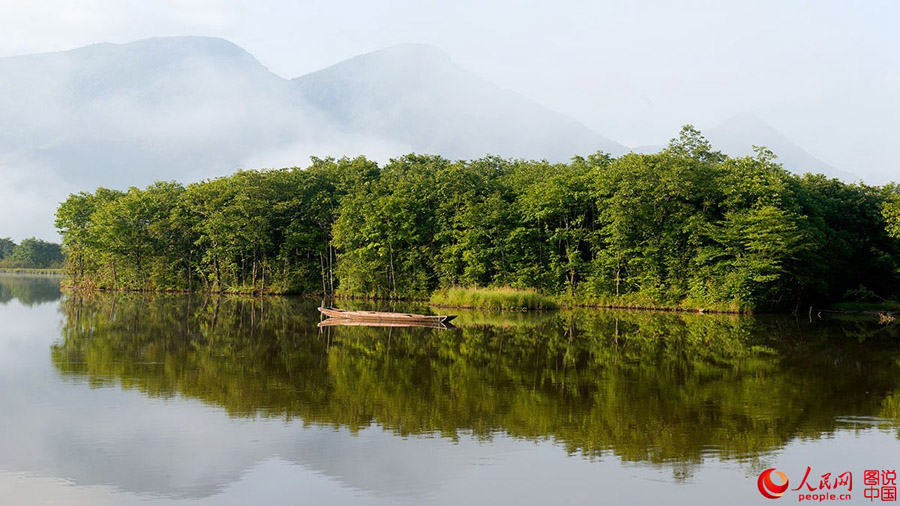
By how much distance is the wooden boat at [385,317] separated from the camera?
32344 millimetres

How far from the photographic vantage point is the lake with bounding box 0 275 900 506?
977 centimetres

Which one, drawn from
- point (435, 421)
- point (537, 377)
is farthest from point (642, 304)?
point (435, 421)

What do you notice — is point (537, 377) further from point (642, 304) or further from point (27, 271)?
point (27, 271)

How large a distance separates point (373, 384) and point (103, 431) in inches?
239

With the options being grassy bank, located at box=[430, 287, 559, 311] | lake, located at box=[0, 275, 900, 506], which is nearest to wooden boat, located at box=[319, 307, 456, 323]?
Result: lake, located at box=[0, 275, 900, 506]

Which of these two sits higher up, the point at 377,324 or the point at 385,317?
the point at 385,317

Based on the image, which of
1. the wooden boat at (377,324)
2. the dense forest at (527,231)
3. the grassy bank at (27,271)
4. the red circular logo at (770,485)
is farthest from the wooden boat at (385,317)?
the grassy bank at (27,271)

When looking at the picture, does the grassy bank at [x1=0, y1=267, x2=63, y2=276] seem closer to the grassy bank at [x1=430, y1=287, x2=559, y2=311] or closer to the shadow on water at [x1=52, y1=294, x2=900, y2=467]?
the grassy bank at [x1=430, y1=287, x2=559, y2=311]

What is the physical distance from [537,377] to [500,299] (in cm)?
Answer: 2686

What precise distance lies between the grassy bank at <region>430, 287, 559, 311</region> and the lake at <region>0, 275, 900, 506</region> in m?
18.8

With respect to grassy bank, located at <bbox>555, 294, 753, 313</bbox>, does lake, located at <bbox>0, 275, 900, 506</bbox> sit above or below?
below

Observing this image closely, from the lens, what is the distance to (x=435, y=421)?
13.2 meters

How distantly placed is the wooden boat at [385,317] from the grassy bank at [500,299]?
12.5m

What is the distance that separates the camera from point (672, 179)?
46.3 m
